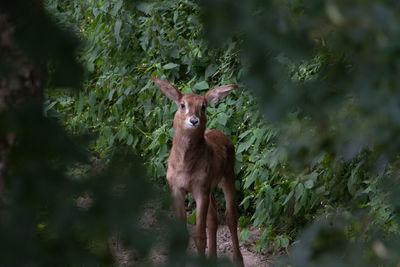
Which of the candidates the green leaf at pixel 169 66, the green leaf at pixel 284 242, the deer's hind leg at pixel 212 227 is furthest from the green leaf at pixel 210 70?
the green leaf at pixel 284 242

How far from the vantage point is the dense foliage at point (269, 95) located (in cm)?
154

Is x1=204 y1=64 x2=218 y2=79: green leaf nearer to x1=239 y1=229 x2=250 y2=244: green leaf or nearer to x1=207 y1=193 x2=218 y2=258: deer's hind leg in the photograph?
x1=207 y1=193 x2=218 y2=258: deer's hind leg

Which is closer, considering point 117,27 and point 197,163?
point 197,163

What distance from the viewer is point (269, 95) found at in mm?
1587

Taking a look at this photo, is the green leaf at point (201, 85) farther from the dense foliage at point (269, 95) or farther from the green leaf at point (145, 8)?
the green leaf at point (145, 8)

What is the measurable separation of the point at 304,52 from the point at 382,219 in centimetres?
355

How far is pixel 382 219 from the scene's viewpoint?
15.8 feet

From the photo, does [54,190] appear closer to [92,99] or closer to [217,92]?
[217,92]

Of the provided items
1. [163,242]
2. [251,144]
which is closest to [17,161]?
[163,242]

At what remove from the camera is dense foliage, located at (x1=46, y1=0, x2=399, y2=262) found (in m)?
1.54

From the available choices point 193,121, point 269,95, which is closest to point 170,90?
point 193,121

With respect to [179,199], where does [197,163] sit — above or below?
above

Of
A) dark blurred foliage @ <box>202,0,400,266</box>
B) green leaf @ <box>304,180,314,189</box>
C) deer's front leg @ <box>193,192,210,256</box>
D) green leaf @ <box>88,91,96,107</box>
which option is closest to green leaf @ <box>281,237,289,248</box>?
green leaf @ <box>304,180,314,189</box>

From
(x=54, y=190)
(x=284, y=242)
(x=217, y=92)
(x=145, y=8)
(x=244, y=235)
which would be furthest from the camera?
(x=145, y=8)
